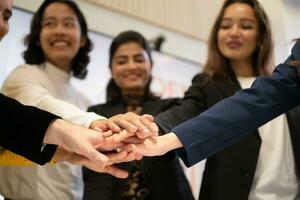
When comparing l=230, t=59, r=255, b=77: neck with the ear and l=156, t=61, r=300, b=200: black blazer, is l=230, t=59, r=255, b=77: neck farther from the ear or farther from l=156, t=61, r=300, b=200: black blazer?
the ear

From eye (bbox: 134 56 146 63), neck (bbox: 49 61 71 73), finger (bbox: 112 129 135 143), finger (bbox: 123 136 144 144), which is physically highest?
eye (bbox: 134 56 146 63)

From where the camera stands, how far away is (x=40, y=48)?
1.69 meters

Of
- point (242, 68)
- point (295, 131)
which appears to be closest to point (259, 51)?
point (242, 68)

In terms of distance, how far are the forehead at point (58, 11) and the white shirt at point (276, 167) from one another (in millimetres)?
929

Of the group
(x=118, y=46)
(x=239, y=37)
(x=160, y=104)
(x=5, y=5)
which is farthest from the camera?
(x=118, y=46)

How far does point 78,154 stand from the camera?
3.52 feet

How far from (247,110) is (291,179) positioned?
0.32 metres

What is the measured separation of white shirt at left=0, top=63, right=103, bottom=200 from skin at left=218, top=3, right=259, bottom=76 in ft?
1.74

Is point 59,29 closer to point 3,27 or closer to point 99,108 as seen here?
point 99,108

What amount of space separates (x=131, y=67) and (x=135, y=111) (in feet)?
0.68

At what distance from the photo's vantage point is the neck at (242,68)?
143cm

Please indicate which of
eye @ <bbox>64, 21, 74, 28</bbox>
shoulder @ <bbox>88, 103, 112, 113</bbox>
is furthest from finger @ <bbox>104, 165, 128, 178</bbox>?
eye @ <bbox>64, 21, 74, 28</bbox>

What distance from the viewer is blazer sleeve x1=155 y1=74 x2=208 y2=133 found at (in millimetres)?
1163

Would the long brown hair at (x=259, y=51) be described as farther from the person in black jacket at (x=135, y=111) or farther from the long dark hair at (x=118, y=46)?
the long dark hair at (x=118, y=46)
